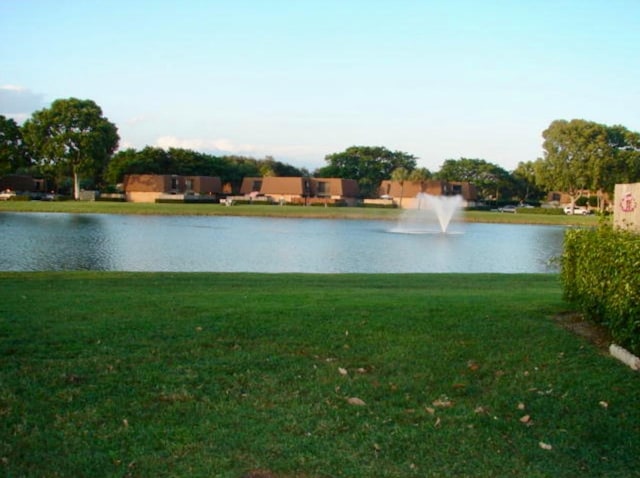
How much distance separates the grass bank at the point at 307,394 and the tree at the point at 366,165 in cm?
11226

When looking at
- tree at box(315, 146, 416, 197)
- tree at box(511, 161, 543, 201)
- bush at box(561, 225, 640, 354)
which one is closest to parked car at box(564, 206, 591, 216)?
tree at box(511, 161, 543, 201)

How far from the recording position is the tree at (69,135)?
8956 centimetres

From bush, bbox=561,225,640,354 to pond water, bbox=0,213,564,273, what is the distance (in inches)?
353

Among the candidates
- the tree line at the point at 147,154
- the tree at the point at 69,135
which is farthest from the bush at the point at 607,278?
the tree at the point at 69,135

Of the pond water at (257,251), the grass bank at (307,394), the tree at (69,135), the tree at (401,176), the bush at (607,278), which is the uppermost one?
the tree at (69,135)

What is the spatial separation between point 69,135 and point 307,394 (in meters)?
91.1

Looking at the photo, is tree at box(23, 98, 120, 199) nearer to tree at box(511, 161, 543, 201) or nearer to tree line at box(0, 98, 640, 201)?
tree line at box(0, 98, 640, 201)

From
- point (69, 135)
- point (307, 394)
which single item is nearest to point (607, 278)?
point (307, 394)

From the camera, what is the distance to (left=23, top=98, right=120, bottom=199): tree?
8956cm

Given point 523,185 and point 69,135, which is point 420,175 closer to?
point 523,185

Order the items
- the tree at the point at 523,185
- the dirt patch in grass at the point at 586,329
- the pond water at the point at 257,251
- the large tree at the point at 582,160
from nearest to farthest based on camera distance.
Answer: the dirt patch in grass at the point at 586,329 → the pond water at the point at 257,251 → the large tree at the point at 582,160 → the tree at the point at 523,185

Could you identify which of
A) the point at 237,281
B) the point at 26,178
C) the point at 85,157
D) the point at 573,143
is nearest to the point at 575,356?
the point at 237,281

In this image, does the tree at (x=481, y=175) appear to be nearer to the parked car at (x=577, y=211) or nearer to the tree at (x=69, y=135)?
the parked car at (x=577, y=211)

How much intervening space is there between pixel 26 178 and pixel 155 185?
26.5m
